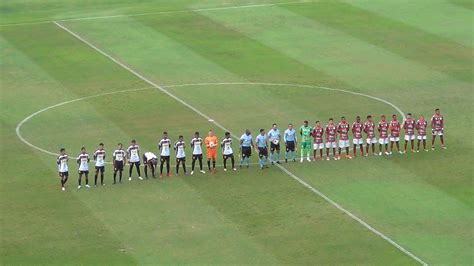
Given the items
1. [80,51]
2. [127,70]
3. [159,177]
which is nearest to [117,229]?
[159,177]

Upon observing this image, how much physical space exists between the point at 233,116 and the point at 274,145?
6963 mm

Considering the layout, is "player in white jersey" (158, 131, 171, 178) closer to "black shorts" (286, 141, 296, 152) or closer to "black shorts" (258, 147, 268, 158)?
"black shorts" (258, 147, 268, 158)

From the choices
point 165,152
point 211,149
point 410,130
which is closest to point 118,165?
point 165,152

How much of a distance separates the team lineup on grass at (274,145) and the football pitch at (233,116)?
74 centimetres

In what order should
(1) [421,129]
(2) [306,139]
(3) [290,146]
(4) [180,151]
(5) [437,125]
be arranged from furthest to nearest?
(5) [437,125], (1) [421,129], (2) [306,139], (3) [290,146], (4) [180,151]

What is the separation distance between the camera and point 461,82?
60.0 meters

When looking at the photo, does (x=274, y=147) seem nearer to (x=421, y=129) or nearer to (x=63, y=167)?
(x=421, y=129)

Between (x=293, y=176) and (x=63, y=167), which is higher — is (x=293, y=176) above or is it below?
below

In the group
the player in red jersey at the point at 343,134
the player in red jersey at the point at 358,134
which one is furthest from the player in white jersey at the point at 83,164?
the player in red jersey at the point at 358,134

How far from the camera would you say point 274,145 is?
158 feet

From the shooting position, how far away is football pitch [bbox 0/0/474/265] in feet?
130

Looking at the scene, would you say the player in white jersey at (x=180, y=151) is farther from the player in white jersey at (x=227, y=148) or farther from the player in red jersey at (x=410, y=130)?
the player in red jersey at (x=410, y=130)

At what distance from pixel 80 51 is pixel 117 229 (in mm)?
28432

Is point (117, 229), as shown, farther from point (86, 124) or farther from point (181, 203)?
point (86, 124)
